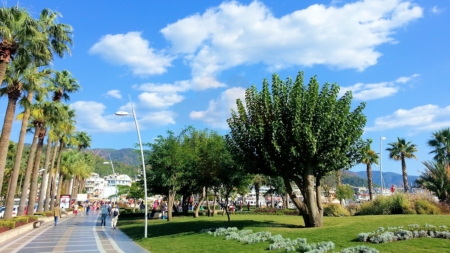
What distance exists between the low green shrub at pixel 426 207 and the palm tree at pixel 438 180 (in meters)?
4.50

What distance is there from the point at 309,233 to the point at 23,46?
17.2 m

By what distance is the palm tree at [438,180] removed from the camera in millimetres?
27073

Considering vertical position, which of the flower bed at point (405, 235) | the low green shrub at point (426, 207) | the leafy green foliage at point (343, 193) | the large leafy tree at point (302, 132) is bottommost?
the flower bed at point (405, 235)

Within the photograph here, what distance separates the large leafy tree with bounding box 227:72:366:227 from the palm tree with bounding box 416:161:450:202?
43.2 ft

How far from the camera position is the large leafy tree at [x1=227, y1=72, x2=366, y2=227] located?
643 inches

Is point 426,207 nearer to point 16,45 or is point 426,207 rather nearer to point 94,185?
point 16,45

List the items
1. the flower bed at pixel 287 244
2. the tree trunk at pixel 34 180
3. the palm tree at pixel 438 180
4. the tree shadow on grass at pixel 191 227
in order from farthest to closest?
1. the tree trunk at pixel 34 180
2. the palm tree at pixel 438 180
3. the tree shadow on grass at pixel 191 227
4. the flower bed at pixel 287 244

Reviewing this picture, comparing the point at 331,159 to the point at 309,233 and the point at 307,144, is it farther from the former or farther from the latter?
the point at 309,233

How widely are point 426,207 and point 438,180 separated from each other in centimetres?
589

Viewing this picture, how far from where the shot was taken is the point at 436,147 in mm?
41906

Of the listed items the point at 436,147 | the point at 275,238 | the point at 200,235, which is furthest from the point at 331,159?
the point at 436,147

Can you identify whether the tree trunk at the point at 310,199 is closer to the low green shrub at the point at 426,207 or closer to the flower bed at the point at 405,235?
the flower bed at the point at 405,235

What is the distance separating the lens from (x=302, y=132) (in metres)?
16.1

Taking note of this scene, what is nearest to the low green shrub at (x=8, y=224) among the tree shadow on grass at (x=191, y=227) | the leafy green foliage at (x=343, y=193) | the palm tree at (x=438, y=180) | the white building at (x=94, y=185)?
the tree shadow on grass at (x=191, y=227)
